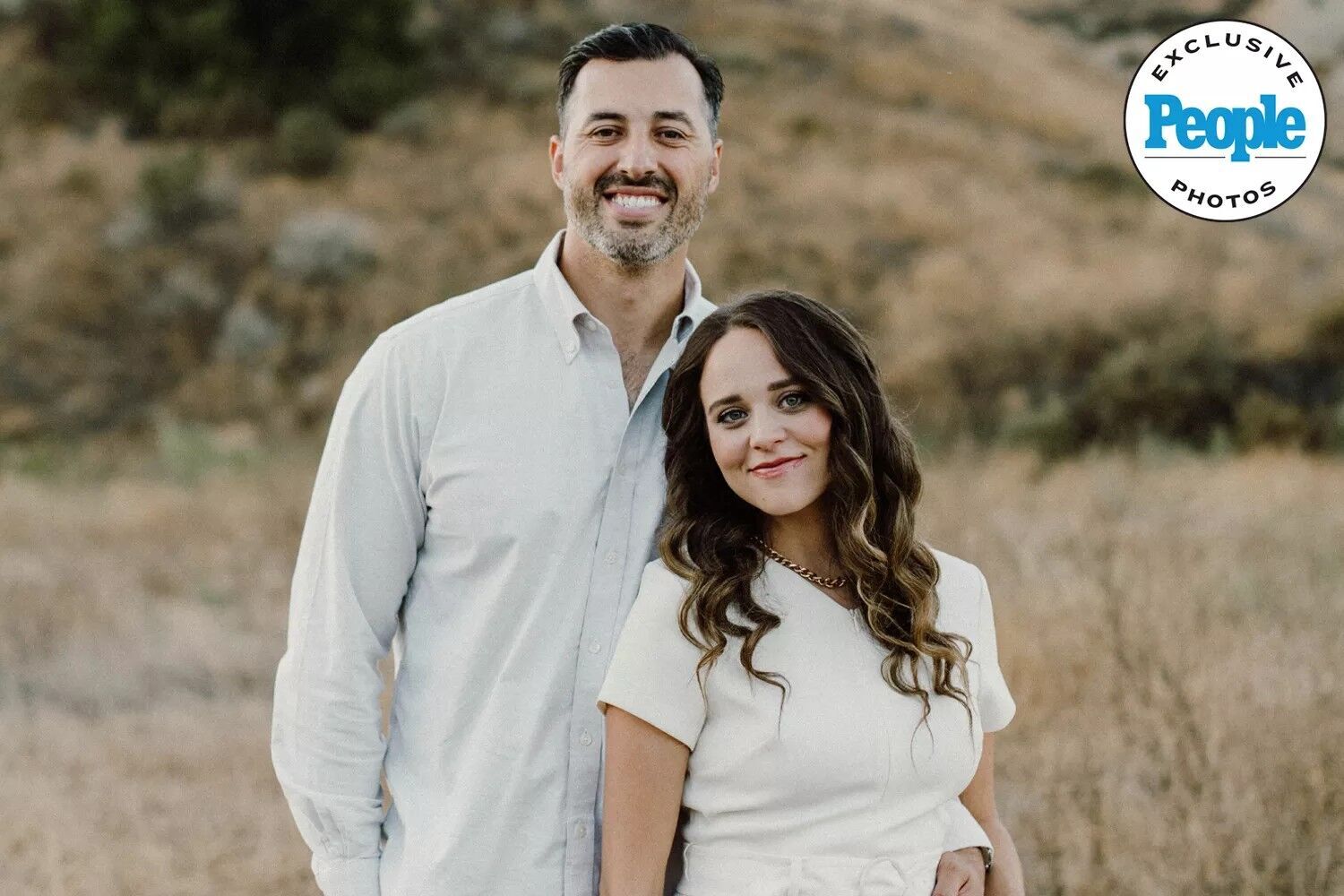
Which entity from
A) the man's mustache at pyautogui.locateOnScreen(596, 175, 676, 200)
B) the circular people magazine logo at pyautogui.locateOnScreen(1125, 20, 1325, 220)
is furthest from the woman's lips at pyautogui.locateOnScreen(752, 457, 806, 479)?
the circular people magazine logo at pyautogui.locateOnScreen(1125, 20, 1325, 220)

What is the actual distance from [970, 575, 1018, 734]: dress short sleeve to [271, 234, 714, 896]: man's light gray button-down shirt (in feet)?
2.11

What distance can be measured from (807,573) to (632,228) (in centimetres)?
77

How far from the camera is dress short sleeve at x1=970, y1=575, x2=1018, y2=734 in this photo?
2.38m

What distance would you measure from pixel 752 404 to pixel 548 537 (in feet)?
1.54

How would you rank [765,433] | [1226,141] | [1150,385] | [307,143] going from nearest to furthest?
[765,433] < [1226,141] < [1150,385] < [307,143]

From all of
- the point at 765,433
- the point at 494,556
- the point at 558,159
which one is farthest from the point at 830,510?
the point at 558,159

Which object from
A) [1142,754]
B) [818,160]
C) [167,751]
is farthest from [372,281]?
[1142,754]

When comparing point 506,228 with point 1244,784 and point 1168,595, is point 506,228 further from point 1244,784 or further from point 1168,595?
point 1244,784

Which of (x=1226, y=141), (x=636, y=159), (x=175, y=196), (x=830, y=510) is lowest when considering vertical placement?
(x=830, y=510)

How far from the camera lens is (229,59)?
56.2 ft

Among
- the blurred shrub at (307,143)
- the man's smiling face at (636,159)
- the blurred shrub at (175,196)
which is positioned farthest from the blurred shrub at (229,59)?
the man's smiling face at (636,159)

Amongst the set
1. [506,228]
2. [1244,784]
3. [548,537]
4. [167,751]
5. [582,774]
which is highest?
[506,228]

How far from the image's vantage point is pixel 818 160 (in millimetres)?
17359

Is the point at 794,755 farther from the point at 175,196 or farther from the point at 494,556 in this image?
the point at 175,196
